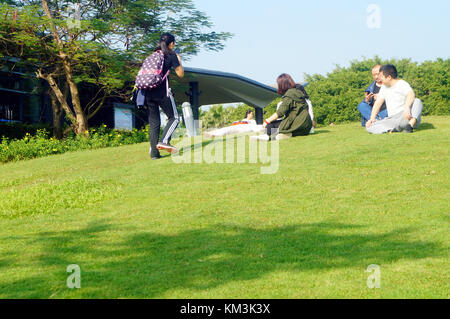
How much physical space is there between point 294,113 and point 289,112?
123 mm

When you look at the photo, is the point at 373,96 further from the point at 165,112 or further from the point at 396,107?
the point at 165,112

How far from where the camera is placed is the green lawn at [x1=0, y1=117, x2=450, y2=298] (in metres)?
4.28

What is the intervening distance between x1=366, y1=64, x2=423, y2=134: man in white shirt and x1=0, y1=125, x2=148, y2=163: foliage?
11312mm

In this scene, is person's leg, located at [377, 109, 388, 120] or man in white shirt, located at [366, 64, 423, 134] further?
person's leg, located at [377, 109, 388, 120]

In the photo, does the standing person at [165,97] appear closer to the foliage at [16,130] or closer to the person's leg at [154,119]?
the person's leg at [154,119]

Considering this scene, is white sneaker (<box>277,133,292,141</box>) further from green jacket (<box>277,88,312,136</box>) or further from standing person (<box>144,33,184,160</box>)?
standing person (<box>144,33,184,160</box>)

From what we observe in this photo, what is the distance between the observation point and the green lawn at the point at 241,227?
428 centimetres

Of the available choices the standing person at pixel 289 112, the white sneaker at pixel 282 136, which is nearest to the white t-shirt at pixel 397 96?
the standing person at pixel 289 112

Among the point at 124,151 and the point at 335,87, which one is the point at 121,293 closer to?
the point at 124,151

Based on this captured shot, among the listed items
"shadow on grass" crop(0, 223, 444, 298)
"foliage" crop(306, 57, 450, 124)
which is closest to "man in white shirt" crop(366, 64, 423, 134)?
"shadow on grass" crop(0, 223, 444, 298)

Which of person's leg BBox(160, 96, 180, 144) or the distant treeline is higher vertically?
the distant treeline

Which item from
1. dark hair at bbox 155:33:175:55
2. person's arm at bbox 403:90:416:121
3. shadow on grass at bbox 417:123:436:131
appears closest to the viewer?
dark hair at bbox 155:33:175:55

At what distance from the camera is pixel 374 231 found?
18.2 ft

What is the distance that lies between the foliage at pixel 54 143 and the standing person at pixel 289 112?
9221mm
